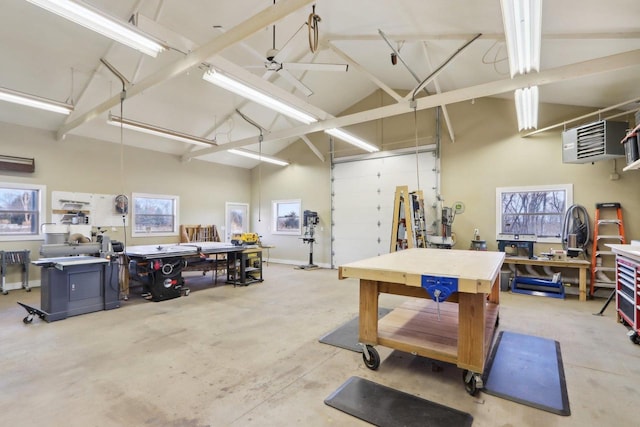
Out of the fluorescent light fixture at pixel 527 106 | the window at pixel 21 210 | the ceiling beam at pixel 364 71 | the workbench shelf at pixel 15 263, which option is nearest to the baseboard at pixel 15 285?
the workbench shelf at pixel 15 263

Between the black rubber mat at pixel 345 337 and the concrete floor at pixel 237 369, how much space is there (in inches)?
3.9

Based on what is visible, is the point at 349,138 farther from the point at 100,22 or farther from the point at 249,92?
the point at 100,22

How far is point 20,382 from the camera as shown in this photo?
97.9 inches

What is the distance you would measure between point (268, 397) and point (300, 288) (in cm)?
374

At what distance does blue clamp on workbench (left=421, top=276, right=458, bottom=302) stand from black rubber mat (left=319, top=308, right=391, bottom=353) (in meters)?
1.31

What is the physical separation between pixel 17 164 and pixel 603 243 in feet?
36.7

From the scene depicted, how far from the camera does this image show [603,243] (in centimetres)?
536

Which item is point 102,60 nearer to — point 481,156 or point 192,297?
point 192,297

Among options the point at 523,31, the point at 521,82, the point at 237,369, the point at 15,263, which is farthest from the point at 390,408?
the point at 15,263

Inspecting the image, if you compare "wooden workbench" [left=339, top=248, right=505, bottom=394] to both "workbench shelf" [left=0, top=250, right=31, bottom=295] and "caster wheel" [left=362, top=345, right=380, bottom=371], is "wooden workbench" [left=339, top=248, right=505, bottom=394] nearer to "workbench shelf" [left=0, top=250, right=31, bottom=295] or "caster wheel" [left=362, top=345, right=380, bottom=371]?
"caster wheel" [left=362, top=345, right=380, bottom=371]

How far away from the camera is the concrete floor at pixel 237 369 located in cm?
206

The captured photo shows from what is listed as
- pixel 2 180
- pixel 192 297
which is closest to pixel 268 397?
pixel 192 297

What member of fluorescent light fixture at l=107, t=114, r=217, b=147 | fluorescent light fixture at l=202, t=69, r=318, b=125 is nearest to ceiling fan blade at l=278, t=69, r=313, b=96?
fluorescent light fixture at l=202, t=69, r=318, b=125

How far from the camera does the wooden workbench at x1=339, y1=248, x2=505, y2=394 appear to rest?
214cm
